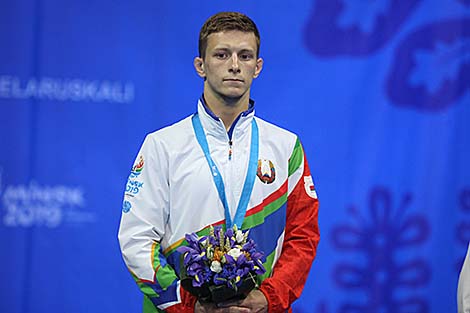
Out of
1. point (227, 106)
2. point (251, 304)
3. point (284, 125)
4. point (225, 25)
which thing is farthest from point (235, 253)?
point (284, 125)

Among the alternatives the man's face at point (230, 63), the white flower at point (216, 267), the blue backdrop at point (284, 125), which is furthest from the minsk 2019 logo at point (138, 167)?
the blue backdrop at point (284, 125)

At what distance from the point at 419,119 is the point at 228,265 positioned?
175 centimetres

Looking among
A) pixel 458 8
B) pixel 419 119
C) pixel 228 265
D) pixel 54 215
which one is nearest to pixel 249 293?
pixel 228 265

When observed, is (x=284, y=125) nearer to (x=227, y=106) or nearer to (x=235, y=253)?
(x=227, y=106)

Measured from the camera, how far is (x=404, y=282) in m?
3.50

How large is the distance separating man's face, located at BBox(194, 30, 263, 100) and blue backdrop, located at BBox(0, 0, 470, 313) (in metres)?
1.05

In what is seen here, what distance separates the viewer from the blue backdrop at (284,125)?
3.29 metres

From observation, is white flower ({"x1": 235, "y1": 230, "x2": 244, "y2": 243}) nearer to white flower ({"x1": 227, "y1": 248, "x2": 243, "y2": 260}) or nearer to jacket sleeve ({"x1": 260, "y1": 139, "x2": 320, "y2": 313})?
white flower ({"x1": 227, "y1": 248, "x2": 243, "y2": 260})

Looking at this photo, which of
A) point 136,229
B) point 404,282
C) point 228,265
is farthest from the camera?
point 404,282

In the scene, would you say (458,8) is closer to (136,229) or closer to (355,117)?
(355,117)

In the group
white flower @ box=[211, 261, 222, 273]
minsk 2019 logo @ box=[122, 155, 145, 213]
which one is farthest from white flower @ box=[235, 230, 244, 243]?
minsk 2019 logo @ box=[122, 155, 145, 213]

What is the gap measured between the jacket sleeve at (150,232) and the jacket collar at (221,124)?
6.5 inches

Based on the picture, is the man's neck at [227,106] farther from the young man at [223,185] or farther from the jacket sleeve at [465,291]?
the jacket sleeve at [465,291]

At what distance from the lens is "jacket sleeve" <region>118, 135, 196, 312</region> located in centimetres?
216
